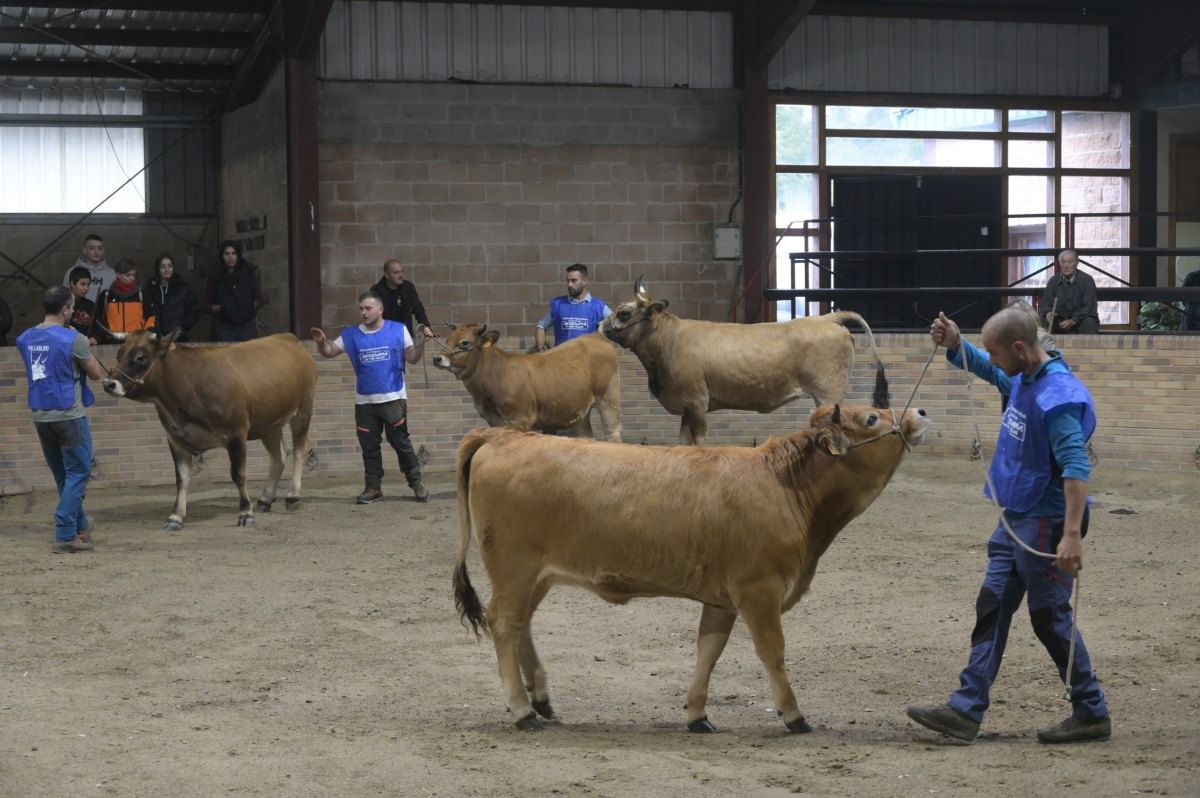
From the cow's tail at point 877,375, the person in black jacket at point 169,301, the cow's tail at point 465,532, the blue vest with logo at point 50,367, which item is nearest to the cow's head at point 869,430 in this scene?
the cow's tail at point 465,532

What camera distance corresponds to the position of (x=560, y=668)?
7.95 m

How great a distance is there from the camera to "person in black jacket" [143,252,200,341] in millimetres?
15688

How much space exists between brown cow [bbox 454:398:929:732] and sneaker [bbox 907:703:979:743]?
1.75 ft

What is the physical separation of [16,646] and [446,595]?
2.67 metres

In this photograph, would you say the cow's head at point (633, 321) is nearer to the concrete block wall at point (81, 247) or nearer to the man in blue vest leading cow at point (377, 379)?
the man in blue vest leading cow at point (377, 379)

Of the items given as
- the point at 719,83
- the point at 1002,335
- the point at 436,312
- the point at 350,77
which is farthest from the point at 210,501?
the point at 1002,335

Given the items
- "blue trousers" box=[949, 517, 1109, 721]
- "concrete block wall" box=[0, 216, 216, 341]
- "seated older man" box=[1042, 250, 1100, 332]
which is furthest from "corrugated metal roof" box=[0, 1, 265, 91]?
"blue trousers" box=[949, 517, 1109, 721]

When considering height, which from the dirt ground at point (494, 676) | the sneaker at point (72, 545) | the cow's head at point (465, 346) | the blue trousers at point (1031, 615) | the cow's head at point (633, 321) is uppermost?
the cow's head at point (633, 321)

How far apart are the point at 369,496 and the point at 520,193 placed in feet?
17.6

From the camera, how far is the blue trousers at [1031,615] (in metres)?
6.14

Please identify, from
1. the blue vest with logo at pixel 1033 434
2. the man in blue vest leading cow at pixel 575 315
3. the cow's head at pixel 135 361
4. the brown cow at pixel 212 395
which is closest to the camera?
the blue vest with logo at pixel 1033 434

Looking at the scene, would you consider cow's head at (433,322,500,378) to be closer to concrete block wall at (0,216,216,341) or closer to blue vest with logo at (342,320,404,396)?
blue vest with logo at (342,320,404,396)

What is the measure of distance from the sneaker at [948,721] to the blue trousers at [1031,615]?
31 millimetres

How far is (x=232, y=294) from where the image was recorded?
16375 millimetres
